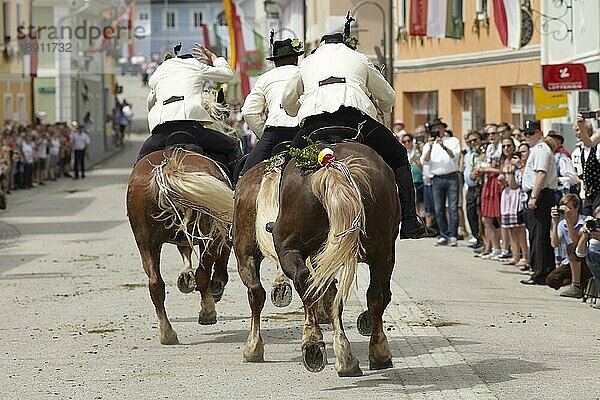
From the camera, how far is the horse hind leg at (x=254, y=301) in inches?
407

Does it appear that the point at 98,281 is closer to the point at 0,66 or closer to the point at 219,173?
the point at 219,173

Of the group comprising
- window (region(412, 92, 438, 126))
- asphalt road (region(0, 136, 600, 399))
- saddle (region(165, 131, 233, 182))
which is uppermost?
window (region(412, 92, 438, 126))

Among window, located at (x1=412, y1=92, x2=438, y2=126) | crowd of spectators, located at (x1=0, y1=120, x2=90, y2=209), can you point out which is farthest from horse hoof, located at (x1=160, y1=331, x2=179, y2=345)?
window, located at (x1=412, y1=92, x2=438, y2=126)

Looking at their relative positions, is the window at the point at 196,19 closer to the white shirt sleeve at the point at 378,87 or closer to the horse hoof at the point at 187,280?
the horse hoof at the point at 187,280

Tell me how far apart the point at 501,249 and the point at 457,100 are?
50.3ft

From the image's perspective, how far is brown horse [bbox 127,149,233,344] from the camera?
1150 cm

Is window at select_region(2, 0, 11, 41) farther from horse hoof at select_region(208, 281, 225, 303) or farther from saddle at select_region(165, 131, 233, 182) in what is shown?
saddle at select_region(165, 131, 233, 182)

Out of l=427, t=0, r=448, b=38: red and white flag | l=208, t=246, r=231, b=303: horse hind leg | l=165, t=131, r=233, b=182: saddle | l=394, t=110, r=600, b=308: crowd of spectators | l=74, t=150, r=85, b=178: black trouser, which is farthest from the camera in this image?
l=74, t=150, r=85, b=178: black trouser

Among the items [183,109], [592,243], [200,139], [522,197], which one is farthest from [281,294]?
[522,197]

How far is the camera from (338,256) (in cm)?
907

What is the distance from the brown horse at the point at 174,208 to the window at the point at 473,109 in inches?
829

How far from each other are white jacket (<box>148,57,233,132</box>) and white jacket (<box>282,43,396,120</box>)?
87.7 inches

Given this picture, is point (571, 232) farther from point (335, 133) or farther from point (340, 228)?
point (340, 228)

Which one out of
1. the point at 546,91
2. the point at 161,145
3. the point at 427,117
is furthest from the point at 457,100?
the point at 161,145
